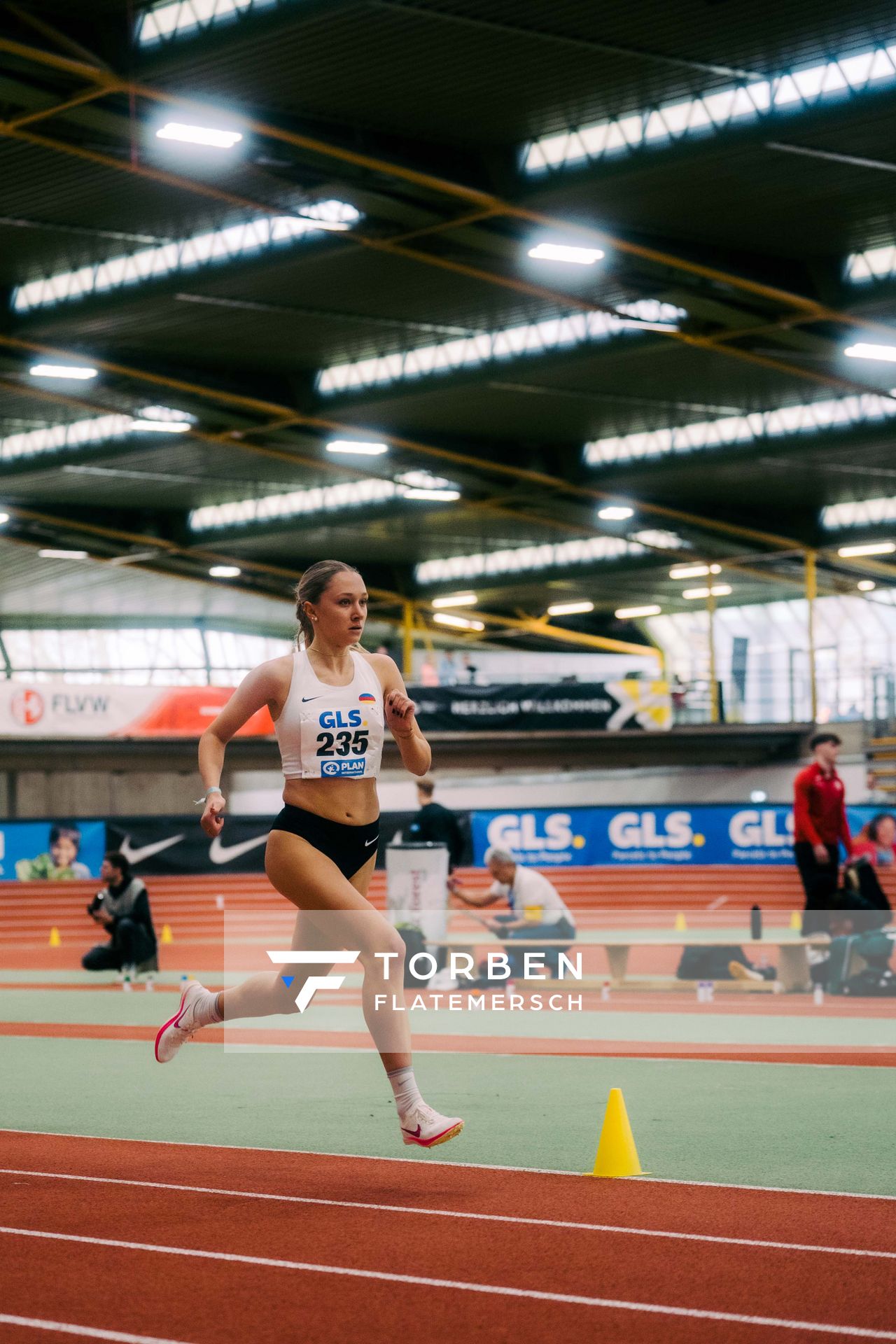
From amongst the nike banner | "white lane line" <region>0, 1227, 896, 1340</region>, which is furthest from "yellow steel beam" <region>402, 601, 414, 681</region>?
"white lane line" <region>0, 1227, 896, 1340</region>

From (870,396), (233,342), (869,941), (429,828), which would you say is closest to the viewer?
(869,941)

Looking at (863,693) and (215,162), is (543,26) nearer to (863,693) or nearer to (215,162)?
(215,162)

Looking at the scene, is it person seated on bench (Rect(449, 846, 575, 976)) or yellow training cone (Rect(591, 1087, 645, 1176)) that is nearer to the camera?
yellow training cone (Rect(591, 1087, 645, 1176))

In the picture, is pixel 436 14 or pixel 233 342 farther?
pixel 233 342

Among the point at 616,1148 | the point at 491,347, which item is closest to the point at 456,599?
the point at 491,347

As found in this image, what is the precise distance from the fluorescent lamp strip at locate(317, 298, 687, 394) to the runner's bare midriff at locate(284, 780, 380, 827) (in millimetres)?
18816

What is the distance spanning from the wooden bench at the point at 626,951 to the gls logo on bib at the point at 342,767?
383 inches

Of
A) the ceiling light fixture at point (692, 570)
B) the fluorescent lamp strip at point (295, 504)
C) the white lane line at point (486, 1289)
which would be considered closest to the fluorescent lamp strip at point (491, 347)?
the fluorescent lamp strip at point (295, 504)

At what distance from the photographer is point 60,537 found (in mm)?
41125

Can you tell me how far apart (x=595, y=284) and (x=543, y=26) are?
7.44m

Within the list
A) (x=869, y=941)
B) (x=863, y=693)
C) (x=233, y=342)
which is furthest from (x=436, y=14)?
(x=863, y=693)

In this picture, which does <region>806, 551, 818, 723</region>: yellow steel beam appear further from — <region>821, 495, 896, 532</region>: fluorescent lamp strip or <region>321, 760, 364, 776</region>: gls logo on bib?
<region>321, 760, 364, 776</region>: gls logo on bib

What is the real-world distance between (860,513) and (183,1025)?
1360 inches

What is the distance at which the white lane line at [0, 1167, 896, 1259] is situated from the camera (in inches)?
185
